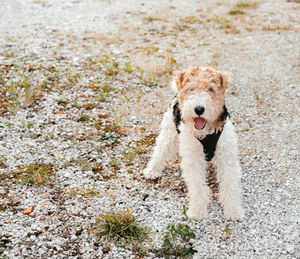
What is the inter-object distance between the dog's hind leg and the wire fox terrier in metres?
0.34

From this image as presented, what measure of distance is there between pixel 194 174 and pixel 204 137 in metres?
0.68

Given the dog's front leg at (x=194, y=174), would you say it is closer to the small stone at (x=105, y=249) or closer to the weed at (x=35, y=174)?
the small stone at (x=105, y=249)

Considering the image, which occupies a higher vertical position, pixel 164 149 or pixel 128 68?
pixel 128 68

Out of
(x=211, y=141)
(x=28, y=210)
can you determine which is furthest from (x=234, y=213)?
(x=28, y=210)

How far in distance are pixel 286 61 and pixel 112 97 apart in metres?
5.74

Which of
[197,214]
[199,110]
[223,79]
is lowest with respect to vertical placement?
[197,214]

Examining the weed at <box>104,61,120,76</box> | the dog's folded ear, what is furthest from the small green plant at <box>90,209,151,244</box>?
the weed at <box>104,61,120,76</box>

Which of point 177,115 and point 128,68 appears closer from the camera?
point 177,115

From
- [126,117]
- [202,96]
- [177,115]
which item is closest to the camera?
[202,96]

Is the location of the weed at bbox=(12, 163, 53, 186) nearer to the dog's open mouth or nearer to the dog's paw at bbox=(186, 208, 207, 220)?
the dog's paw at bbox=(186, 208, 207, 220)

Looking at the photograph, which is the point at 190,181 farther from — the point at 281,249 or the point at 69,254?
the point at 69,254

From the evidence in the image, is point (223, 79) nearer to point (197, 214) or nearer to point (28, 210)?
point (197, 214)

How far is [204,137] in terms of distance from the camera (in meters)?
4.89

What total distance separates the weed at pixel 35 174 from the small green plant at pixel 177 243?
2382mm
